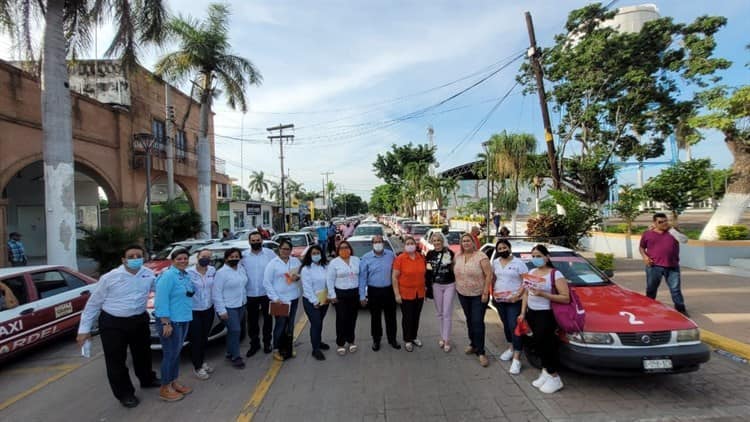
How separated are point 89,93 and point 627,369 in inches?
868

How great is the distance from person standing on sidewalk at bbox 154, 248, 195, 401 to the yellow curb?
691 centimetres

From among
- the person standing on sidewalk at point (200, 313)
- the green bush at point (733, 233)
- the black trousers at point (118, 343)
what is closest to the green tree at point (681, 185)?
the green bush at point (733, 233)

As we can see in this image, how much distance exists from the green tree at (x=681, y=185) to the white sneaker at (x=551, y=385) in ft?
37.2

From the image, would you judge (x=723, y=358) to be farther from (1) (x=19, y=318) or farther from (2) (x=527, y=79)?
(2) (x=527, y=79)

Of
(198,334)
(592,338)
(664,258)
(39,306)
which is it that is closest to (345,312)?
(198,334)

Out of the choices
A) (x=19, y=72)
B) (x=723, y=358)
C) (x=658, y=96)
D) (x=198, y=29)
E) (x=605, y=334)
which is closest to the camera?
(x=605, y=334)

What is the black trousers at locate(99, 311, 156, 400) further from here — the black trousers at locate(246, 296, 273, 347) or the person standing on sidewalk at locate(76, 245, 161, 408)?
the black trousers at locate(246, 296, 273, 347)

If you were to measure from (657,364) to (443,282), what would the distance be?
250 centimetres

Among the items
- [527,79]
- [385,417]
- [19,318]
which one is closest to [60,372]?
[19,318]

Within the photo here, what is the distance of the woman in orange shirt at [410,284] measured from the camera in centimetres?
547

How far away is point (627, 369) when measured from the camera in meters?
3.91

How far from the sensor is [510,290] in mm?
4855

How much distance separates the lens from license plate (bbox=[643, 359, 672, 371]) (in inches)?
152

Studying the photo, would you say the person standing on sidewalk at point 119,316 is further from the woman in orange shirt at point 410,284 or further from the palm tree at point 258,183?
the palm tree at point 258,183
